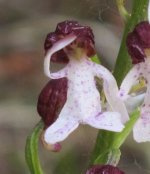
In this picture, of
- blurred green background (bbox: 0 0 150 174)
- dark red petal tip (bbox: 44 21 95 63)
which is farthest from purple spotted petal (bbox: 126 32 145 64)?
blurred green background (bbox: 0 0 150 174)

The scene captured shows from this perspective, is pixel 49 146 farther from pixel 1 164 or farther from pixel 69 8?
pixel 69 8

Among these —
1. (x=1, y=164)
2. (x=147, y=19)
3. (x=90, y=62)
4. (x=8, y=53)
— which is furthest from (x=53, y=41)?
(x=8, y=53)

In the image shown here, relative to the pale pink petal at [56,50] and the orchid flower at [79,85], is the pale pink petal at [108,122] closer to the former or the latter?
the orchid flower at [79,85]

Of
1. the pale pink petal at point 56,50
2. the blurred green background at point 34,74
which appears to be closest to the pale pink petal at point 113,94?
the pale pink petal at point 56,50

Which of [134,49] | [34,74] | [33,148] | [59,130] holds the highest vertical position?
[134,49]

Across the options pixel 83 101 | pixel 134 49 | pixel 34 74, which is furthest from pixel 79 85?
pixel 34 74

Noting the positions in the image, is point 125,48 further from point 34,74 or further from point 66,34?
point 34,74
